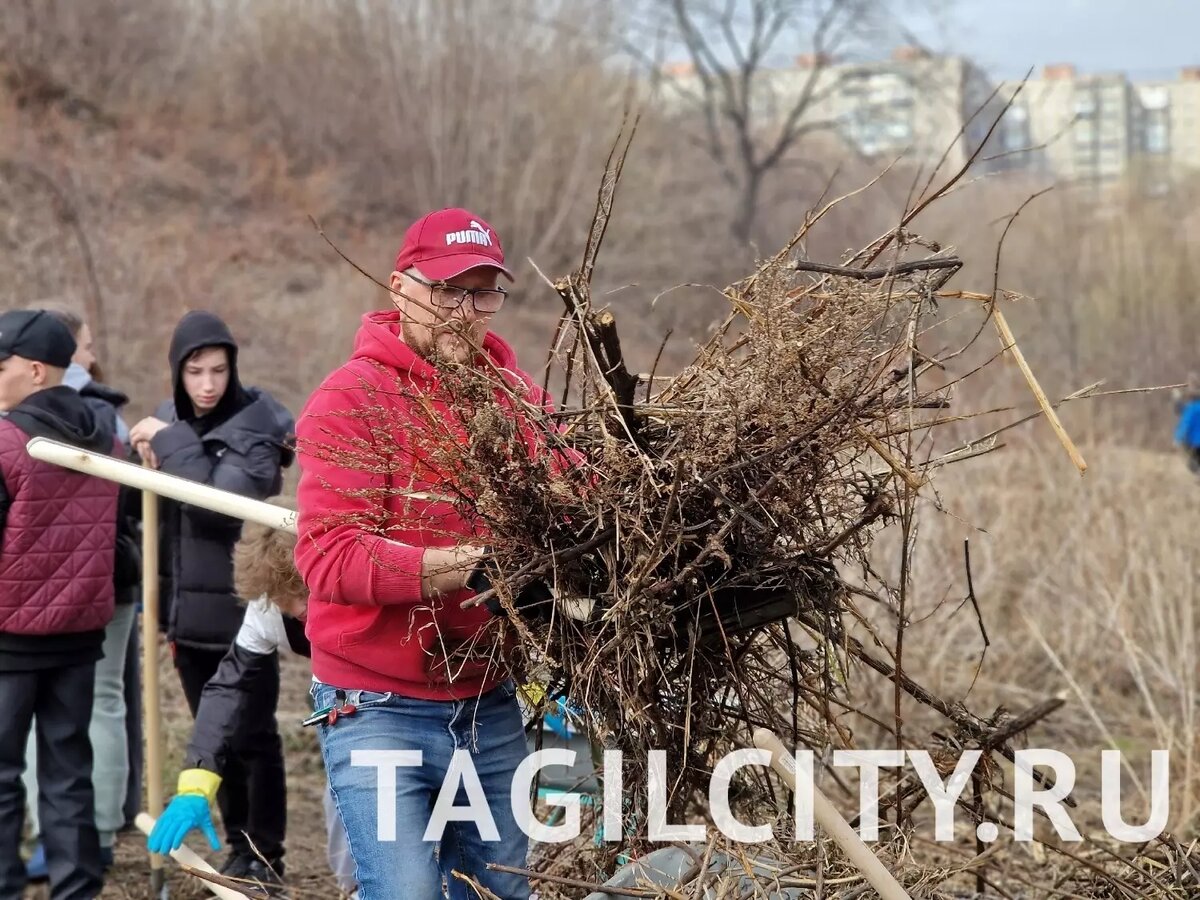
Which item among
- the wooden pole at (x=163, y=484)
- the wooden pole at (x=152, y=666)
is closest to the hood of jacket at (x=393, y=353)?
the wooden pole at (x=163, y=484)

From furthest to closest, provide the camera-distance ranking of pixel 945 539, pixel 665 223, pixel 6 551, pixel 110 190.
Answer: pixel 665 223 → pixel 110 190 → pixel 945 539 → pixel 6 551

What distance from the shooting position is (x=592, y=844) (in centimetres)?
308

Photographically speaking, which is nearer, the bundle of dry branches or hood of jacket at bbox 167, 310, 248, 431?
the bundle of dry branches

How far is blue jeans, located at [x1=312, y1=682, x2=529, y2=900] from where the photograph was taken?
7.91 ft

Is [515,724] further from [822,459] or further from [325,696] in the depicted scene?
[822,459]

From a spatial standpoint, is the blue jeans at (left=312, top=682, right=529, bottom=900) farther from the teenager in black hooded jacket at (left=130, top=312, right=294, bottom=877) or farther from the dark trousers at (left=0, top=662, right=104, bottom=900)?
the dark trousers at (left=0, top=662, right=104, bottom=900)

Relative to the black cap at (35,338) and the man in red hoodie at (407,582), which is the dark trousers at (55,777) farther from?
the man in red hoodie at (407,582)

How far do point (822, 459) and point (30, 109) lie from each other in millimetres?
15740

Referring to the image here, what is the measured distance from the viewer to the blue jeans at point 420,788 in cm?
241

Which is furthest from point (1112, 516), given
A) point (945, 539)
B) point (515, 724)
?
point (515, 724)

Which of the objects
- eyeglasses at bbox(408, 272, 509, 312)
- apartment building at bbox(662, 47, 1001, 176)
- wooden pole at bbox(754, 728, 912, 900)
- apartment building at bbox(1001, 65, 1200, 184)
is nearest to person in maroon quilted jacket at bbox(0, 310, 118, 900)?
eyeglasses at bbox(408, 272, 509, 312)

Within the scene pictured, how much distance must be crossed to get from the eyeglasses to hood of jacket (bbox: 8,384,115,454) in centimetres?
191

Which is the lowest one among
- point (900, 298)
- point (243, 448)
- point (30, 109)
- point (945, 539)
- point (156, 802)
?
point (156, 802)

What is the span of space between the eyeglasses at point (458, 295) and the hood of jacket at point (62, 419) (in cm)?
191
